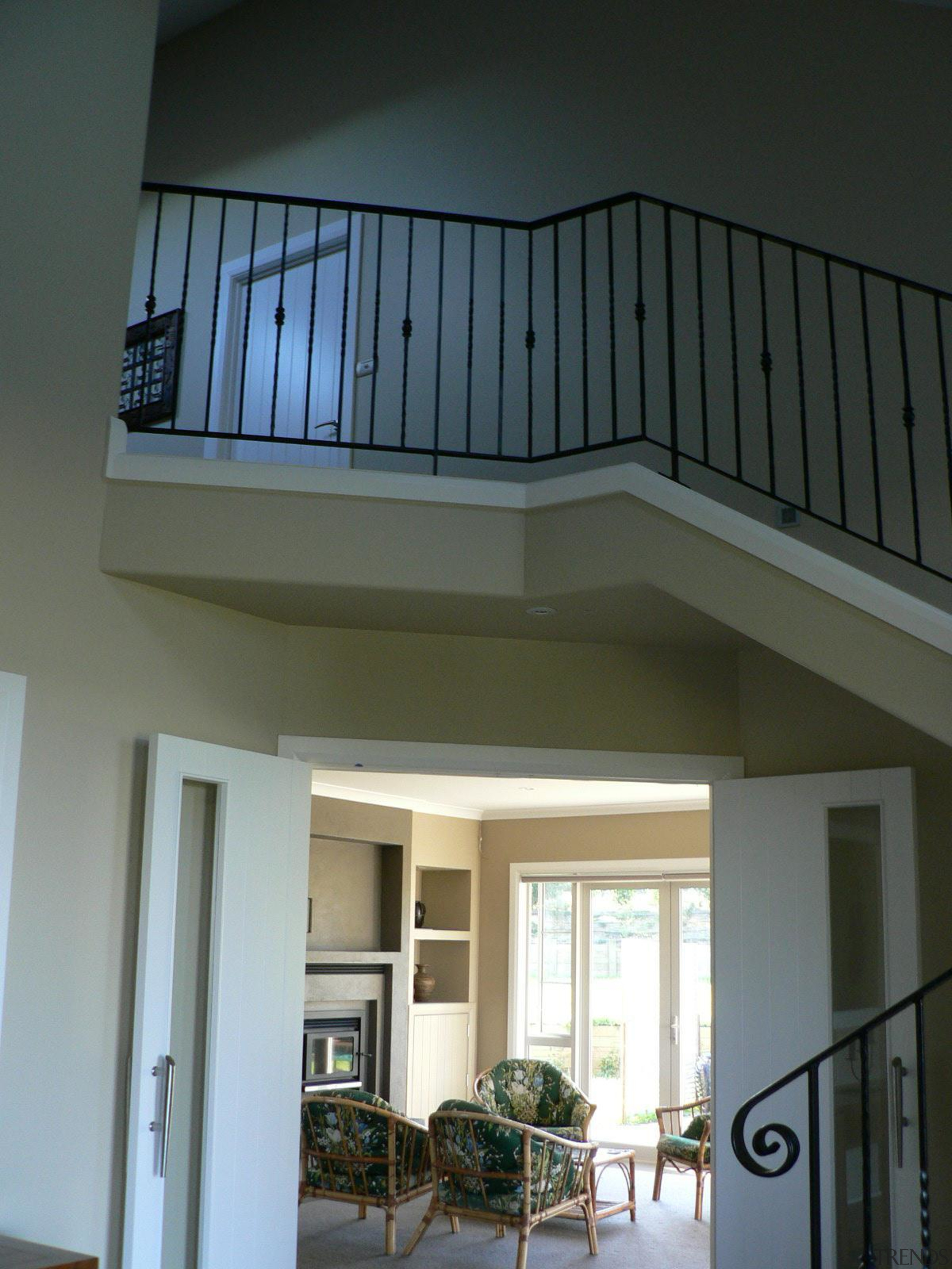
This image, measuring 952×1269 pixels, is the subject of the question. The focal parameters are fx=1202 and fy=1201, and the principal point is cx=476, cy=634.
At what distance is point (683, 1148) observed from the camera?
26.7 ft

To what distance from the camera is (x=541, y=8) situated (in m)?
5.97

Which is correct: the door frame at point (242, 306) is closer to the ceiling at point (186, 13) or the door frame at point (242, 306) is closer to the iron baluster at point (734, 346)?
the ceiling at point (186, 13)

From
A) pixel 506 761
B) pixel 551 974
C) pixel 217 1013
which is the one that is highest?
pixel 506 761

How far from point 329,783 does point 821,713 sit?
17.5 feet

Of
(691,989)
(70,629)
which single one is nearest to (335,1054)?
(691,989)

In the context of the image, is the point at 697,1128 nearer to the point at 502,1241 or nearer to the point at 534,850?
the point at 502,1241

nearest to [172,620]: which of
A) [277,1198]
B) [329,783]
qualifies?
[277,1198]

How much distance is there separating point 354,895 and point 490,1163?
3867 mm

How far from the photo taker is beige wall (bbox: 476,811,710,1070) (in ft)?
34.3

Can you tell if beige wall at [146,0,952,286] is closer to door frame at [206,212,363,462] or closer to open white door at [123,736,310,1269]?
door frame at [206,212,363,462]

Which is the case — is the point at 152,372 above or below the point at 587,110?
below

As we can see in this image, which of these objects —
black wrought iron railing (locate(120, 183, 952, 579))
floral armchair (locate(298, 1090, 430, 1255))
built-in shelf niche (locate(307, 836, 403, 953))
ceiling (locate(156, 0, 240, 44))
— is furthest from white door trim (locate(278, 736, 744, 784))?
built-in shelf niche (locate(307, 836, 403, 953))

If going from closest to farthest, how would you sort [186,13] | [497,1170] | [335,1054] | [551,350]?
[551,350] < [497,1170] < [186,13] < [335,1054]

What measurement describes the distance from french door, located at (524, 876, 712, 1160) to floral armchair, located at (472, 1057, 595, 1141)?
1.79m
